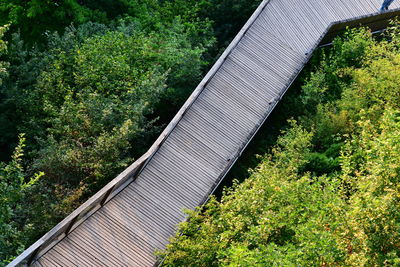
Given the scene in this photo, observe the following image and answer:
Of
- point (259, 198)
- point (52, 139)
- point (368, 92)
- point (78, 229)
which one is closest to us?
point (259, 198)

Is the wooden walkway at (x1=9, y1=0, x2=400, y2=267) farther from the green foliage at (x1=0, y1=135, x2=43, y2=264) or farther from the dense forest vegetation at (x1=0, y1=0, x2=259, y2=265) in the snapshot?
the dense forest vegetation at (x1=0, y1=0, x2=259, y2=265)

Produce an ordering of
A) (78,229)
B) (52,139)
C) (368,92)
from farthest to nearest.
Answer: (368,92) < (52,139) < (78,229)

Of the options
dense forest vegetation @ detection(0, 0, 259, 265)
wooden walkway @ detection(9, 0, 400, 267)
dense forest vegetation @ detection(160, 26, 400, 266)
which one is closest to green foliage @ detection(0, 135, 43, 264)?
dense forest vegetation @ detection(0, 0, 259, 265)

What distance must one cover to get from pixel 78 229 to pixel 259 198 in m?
6.79

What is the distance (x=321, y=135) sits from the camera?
86.7 ft

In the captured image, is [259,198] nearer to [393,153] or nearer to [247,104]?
[393,153]

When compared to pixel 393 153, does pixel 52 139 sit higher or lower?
lower

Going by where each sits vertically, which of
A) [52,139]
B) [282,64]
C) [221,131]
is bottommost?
[52,139]

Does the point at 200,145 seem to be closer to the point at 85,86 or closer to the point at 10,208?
the point at 85,86

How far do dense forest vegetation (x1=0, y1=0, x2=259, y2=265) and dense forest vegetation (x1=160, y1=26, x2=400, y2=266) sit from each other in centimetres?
526

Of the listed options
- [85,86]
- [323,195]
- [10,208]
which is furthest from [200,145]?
[10,208]

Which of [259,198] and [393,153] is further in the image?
[259,198]

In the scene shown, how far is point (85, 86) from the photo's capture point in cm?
2711

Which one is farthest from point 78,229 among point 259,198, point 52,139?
point 259,198
